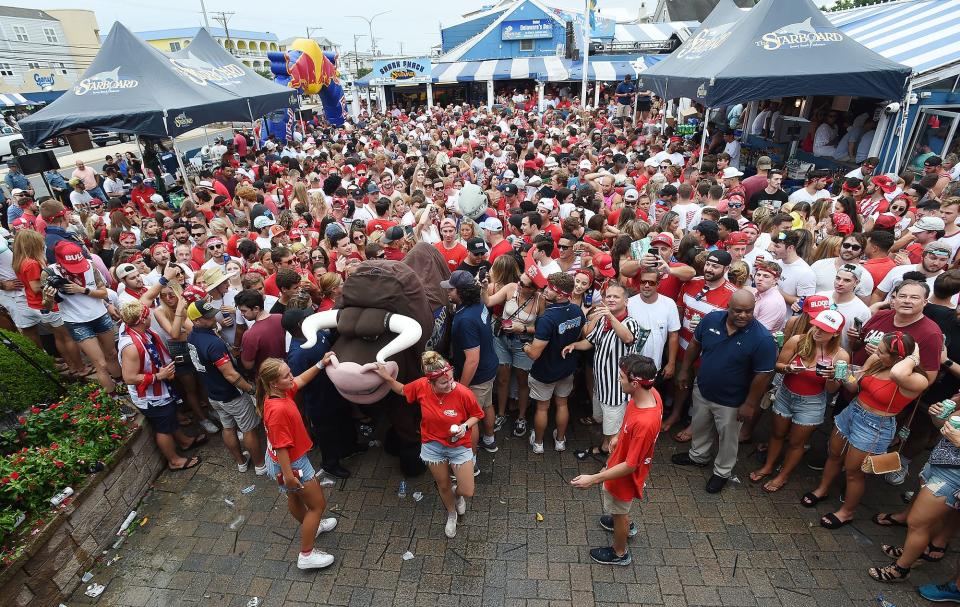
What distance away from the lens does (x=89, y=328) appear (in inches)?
211

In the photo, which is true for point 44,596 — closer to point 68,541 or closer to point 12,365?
point 68,541

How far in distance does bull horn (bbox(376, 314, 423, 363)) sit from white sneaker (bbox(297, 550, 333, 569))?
1616mm

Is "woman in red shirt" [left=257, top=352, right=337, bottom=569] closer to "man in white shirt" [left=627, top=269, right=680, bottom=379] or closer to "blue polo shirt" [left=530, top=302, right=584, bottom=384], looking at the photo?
"blue polo shirt" [left=530, top=302, right=584, bottom=384]

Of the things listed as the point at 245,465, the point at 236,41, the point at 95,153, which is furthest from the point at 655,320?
the point at 236,41

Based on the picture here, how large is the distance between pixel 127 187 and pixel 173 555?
10945mm

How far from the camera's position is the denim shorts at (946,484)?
3.11m

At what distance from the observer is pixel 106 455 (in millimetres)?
4219

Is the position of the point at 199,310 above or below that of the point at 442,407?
above

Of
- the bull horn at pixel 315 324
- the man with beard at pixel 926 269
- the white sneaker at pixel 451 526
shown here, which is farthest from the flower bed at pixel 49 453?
the man with beard at pixel 926 269

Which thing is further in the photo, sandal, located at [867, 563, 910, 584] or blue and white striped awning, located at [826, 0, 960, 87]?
blue and white striped awning, located at [826, 0, 960, 87]

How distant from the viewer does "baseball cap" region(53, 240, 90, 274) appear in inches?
194

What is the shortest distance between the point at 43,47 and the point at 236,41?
34803 millimetres

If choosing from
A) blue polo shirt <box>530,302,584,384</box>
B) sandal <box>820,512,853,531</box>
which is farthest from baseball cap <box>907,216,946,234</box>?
blue polo shirt <box>530,302,584,384</box>

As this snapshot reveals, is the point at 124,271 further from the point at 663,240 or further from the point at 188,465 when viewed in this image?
the point at 663,240
